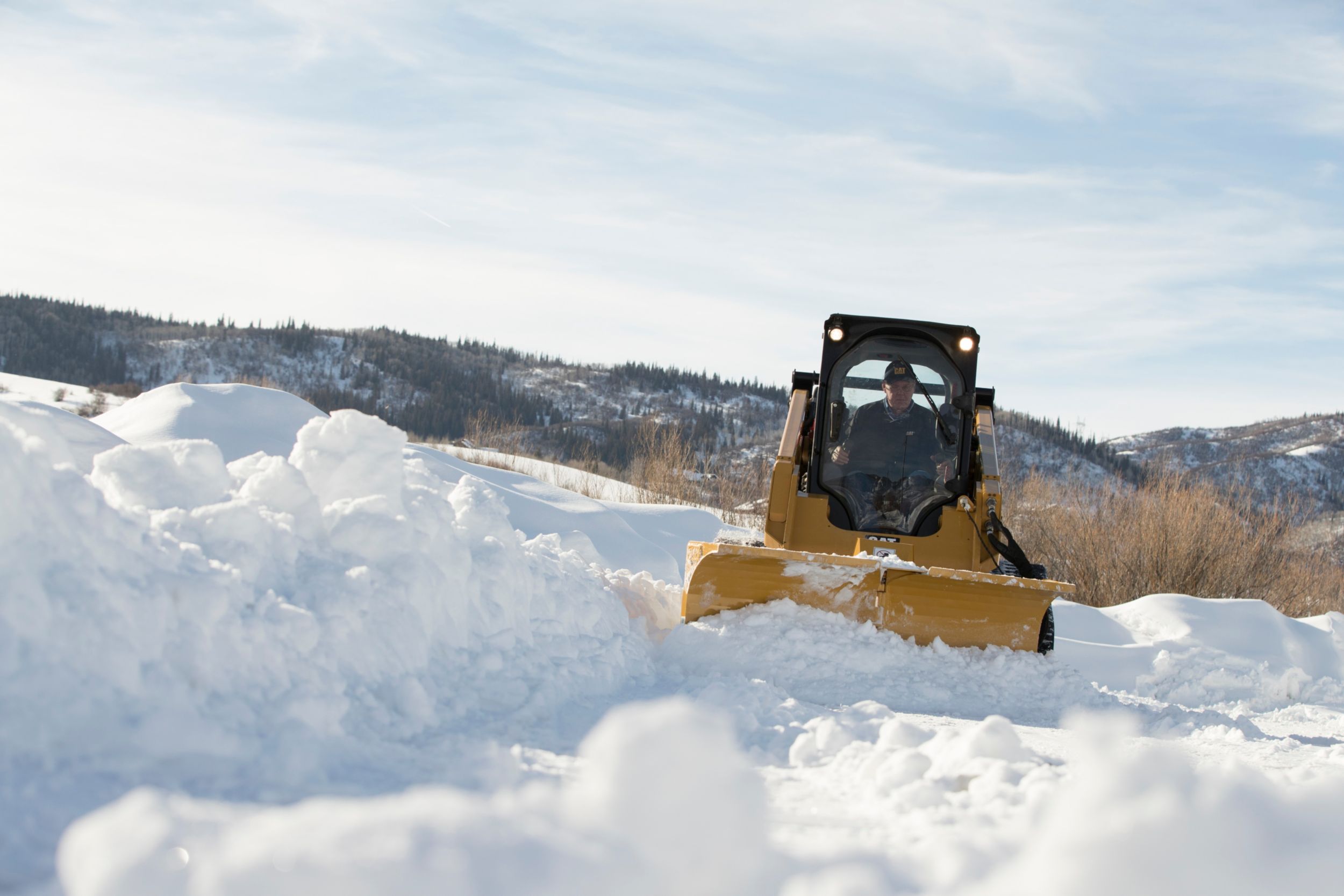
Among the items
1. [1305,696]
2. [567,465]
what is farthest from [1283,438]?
[1305,696]

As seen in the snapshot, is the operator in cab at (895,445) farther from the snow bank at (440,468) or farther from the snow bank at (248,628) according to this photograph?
the snow bank at (248,628)

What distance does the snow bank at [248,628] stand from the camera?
2.26 m

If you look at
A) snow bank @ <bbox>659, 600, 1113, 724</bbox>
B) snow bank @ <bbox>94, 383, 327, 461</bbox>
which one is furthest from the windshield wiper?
snow bank @ <bbox>94, 383, 327, 461</bbox>

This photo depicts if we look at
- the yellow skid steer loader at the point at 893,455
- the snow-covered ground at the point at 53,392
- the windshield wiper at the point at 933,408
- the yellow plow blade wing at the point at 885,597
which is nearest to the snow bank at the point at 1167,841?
the yellow plow blade wing at the point at 885,597

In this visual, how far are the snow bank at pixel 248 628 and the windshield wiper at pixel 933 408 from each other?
325 centimetres

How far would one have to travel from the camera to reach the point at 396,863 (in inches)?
62.4

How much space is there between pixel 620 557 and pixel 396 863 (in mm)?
8602

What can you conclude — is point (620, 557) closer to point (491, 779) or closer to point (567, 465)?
point (491, 779)

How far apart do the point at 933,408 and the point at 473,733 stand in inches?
178

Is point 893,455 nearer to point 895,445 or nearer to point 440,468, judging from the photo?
point 895,445

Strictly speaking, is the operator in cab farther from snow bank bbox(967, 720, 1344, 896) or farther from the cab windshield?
snow bank bbox(967, 720, 1344, 896)

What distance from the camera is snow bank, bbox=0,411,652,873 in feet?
7.41

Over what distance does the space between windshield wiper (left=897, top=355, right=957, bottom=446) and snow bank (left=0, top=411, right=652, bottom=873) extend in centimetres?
325

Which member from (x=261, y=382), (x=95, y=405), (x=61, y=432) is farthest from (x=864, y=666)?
(x=261, y=382)
